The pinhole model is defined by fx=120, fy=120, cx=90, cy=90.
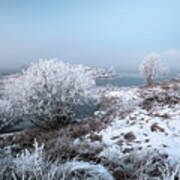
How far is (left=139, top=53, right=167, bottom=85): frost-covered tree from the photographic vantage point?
27562 mm

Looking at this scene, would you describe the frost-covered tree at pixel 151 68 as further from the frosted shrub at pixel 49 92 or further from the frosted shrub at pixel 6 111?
the frosted shrub at pixel 6 111

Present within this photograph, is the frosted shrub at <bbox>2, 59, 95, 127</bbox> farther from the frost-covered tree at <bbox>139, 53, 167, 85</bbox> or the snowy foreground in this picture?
the frost-covered tree at <bbox>139, 53, 167, 85</bbox>

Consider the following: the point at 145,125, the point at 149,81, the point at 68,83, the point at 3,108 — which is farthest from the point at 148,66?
the point at 3,108

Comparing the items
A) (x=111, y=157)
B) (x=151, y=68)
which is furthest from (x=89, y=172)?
(x=151, y=68)

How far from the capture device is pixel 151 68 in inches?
1091

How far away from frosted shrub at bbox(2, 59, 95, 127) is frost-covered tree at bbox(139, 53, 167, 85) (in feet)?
75.6

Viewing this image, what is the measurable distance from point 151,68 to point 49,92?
2609cm

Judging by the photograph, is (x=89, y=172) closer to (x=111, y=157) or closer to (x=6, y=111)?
(x=111, y=157)

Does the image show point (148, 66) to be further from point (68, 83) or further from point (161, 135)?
point (161, 135)

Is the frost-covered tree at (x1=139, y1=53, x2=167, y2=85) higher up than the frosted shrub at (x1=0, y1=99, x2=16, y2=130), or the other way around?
the frost-covered tree at (x1=139, y1=53, x2=167, y2=85)

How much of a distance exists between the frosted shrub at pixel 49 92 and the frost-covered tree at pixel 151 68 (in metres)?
23.0

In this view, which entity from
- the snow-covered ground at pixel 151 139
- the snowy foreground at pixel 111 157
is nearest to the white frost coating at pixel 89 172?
the snowy foreground at pixel 111 157

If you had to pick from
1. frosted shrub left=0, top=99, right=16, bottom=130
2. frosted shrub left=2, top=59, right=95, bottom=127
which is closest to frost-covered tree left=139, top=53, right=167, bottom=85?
frosted shrub left=2, top=59, right=95, bottom=127

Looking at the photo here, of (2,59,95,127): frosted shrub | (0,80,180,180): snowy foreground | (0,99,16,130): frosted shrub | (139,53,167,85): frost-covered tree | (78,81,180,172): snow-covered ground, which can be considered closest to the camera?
(0,80,180,180): snowy foreground
